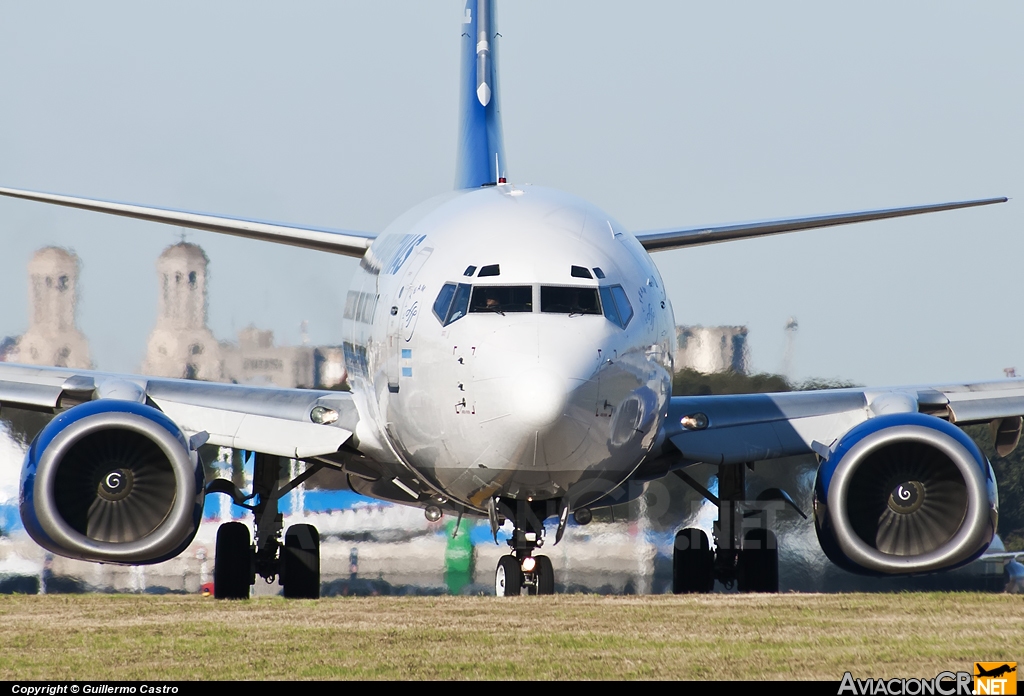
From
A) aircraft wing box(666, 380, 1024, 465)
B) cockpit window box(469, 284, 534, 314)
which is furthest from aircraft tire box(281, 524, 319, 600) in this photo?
cockpit window box(469, 284, 534, 314)

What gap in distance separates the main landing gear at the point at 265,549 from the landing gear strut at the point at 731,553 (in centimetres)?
413

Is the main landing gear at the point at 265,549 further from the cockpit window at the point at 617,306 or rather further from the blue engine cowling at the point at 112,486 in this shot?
the cockpit window at the point at 617,306

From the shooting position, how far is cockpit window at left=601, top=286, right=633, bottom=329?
11.6 metres

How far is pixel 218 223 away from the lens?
14.8 meters

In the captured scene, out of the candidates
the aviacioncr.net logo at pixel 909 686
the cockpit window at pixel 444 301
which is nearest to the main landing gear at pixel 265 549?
the cockpit window at pixel 444 301

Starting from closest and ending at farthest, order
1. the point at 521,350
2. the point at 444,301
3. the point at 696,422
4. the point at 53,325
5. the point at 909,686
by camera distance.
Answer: the point at 909,686
the point at 521,350
the point at 444,301
the point at 696,422
the point at 53,325

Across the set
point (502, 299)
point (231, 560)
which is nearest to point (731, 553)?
point (231, 560)

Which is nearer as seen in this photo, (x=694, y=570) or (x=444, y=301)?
(x=444, y=301)

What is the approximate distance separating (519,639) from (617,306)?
3.69 meters

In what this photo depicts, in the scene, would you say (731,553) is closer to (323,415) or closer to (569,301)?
(323,415)

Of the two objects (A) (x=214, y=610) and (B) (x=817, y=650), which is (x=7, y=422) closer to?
(A) (x=214, y=610)

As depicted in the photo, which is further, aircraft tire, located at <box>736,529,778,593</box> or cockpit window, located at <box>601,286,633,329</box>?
aircraft tire, located at <box>736,529,778,593</box>

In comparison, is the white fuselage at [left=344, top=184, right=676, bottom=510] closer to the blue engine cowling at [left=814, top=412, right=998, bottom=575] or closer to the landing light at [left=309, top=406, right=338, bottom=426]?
the landing light at [left=309, top=406, right=338, bottom=426]

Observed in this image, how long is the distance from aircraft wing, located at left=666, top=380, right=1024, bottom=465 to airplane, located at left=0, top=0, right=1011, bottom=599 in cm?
2
